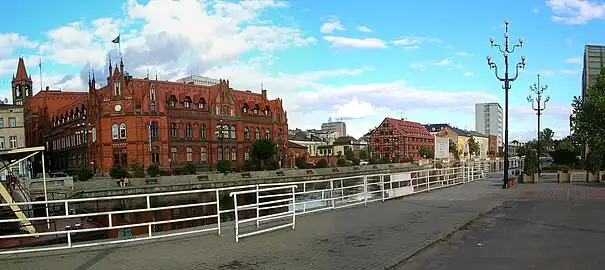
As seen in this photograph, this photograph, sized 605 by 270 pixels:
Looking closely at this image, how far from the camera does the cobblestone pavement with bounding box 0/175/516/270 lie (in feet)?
24.9

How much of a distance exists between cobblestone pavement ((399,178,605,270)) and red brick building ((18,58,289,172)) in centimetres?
6132

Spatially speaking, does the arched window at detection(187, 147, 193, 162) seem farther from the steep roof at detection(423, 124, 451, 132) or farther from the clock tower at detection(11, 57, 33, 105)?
the steep roof at detection(423, 124, 451, 132)

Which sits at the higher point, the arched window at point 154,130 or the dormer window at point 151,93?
the dormer window at point 151,93

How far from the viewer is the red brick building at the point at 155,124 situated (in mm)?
68250

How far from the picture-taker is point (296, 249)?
8781 millimetres

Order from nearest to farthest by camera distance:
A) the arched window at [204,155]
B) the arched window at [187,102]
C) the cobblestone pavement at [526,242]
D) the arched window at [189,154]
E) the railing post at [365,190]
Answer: the cobblestone pavement at [526,242]
the railing post at [365,190]
the arched window at [189,154]
the arched window at [204,155]
the arched window at [187,102]

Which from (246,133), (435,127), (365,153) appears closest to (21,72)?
(246,133)

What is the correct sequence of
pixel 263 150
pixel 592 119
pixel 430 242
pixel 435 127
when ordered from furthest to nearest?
1. pixel 435 127
2. pixel 263 150
3. pixel 592 119
4. pixel 430 242

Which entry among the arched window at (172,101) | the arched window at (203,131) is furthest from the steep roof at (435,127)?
the arched window at (172,101)

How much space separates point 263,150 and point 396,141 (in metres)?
49.3

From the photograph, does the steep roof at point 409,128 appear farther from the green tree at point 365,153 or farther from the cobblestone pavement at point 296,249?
the cobblestone pavement at point 296,249

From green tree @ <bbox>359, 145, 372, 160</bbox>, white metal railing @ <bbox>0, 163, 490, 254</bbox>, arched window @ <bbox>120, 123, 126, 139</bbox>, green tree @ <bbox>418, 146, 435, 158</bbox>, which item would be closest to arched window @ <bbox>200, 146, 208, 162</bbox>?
arched window @ <bbox>120, 123, 126, 139</bbox>

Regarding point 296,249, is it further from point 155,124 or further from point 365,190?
point 155,124

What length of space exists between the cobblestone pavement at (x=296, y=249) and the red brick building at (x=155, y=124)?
6041 centimetres
